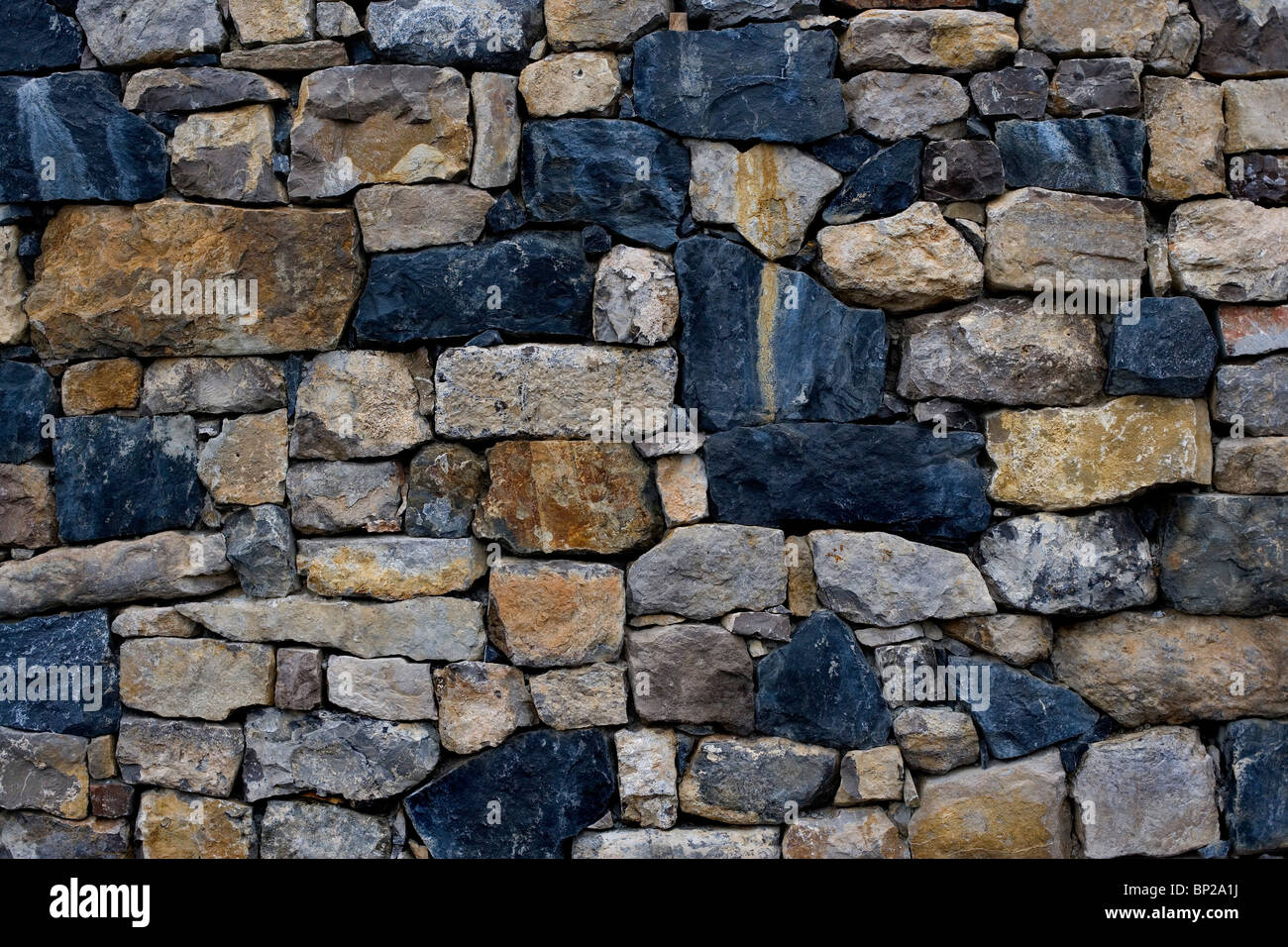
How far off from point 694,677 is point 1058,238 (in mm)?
1866

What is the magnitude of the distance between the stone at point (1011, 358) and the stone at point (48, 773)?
3109 millimetres

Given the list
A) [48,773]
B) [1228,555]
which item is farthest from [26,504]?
[1228,555]

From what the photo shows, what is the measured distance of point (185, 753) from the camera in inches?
121

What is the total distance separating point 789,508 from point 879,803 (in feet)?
3.39

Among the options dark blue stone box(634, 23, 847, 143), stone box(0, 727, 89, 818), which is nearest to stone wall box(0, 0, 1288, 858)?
dark blue stone box(634, 23, 847, 143)

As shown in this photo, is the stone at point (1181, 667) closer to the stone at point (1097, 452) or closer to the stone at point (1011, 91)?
the stone at point (1097, 452)

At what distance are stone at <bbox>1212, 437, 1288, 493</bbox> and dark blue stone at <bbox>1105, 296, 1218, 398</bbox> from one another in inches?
9.6

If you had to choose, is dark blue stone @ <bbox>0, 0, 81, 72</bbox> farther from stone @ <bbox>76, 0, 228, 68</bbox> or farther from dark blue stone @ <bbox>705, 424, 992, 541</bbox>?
dark blue stone @ <bbox>705, 424, 992, 541</bbox>

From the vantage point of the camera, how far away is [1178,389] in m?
2.93

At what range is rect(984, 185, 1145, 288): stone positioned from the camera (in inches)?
116

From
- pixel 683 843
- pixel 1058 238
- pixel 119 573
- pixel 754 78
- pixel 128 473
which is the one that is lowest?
pixel 683 843

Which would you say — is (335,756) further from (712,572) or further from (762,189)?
(762,189)

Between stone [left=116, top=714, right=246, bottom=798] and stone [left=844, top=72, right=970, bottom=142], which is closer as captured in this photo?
stone [left=844, top=72, right=970, bottom=142]

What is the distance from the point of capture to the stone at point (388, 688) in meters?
3.02
